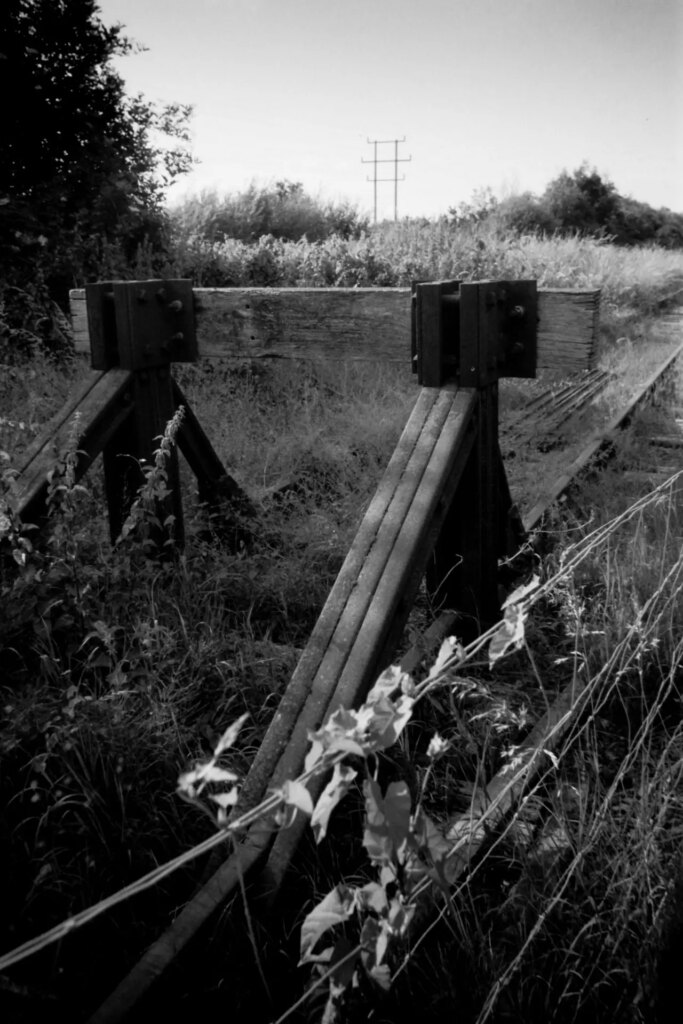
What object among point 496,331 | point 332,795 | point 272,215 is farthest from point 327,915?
point 272,215

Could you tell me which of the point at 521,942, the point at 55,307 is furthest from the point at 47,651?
the point at 55,307

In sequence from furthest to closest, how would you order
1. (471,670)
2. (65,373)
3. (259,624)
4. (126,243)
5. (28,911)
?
(126,243) < (65,373) < (259,624) < (471,670) < (28,911)

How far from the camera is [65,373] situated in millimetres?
8500

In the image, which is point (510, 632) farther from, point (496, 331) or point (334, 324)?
point (334, 324)

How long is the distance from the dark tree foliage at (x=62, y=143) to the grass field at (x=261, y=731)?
202 inches

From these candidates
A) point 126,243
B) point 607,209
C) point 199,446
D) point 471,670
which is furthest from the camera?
point 607,209

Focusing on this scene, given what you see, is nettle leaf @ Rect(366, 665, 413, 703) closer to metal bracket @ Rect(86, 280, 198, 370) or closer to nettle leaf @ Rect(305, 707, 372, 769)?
nettle leaf @ Rect(305, 707, 372, 769)

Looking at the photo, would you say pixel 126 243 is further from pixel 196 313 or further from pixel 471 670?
pixel 471 670

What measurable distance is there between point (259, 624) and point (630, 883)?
200cm

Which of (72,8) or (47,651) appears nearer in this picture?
(47,651)

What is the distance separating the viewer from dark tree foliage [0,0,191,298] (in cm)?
866

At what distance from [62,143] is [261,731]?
8.22 meters

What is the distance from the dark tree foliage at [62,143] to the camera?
8656 millimetres

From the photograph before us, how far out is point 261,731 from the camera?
111 inches
